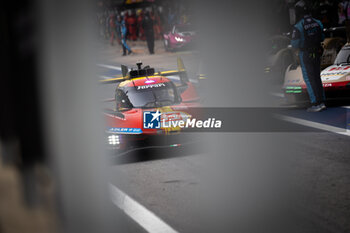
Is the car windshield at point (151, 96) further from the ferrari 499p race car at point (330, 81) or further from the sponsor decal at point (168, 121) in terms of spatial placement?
the ferrari 499p race car at point (330, 81)

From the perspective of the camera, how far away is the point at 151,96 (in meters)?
7.44

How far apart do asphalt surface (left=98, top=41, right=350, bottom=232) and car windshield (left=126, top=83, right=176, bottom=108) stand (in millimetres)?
752

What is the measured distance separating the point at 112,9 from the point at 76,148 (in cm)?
2594

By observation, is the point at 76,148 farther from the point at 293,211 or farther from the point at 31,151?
the point at 293,211

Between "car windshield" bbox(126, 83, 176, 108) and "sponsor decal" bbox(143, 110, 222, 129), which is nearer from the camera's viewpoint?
"sponsor decal" bbox(143, 110, 222, 129)

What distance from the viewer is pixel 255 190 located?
455 cm

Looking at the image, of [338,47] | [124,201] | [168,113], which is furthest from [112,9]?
[124,201]

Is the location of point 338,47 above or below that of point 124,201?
above

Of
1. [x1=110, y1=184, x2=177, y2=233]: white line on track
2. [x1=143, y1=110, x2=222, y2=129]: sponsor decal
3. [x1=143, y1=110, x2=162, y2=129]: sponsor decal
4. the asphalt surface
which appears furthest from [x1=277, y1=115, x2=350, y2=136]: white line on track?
[x1=110, y1=184, x2=177, y2=233]: white line on track

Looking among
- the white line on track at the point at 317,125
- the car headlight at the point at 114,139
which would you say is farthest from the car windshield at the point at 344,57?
the car headlight at the point at 114,139

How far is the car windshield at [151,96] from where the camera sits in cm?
736

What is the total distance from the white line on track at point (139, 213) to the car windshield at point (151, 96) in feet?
6.63

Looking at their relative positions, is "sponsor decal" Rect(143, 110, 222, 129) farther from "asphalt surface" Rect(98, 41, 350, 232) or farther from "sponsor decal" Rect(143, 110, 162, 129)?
"asphalt surface" Rect(98, 41, 350, 232)

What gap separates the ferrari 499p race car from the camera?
32.4ft
